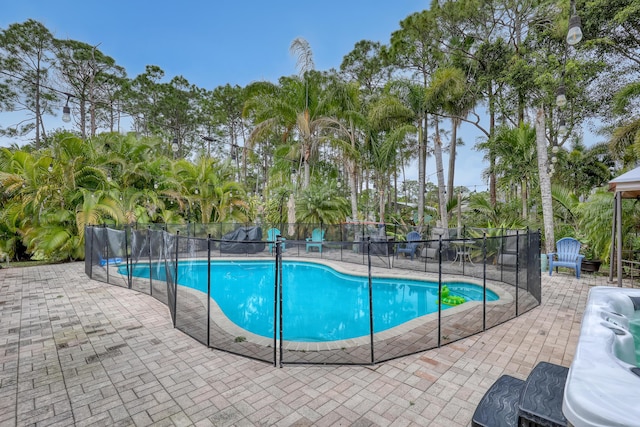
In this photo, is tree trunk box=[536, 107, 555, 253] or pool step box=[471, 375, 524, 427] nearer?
pool step box=[471, 375, 524, 427]

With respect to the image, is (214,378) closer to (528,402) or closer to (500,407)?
(500,407)

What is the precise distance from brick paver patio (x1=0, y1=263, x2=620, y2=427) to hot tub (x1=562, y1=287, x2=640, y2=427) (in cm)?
102

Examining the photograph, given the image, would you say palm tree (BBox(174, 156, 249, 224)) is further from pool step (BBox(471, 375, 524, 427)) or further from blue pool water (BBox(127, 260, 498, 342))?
pool step (BBox(471, 375, 524, 427))

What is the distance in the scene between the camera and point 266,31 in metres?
14.4

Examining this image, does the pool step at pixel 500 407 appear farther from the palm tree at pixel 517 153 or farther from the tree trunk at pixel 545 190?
the palm tree at pixel 517 153

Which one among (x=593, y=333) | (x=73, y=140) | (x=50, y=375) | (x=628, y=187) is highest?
(x=73, y=140)

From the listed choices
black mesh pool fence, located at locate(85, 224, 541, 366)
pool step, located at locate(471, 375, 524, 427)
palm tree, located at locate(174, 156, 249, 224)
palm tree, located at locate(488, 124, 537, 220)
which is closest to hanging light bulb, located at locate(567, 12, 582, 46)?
black mesh pool fence, located at locate(85, 224, 541, 366)

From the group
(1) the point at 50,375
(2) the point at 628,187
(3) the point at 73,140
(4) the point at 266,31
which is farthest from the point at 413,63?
(1) the point at 50,375

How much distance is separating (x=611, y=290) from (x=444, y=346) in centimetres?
190

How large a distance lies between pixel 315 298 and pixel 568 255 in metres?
6.66

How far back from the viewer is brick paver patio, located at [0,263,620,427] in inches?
92.4

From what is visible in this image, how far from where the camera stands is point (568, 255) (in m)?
7.61

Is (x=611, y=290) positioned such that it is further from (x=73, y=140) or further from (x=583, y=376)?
(x=73, y=140)

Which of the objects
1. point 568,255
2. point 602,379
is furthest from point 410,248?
point 602,379
